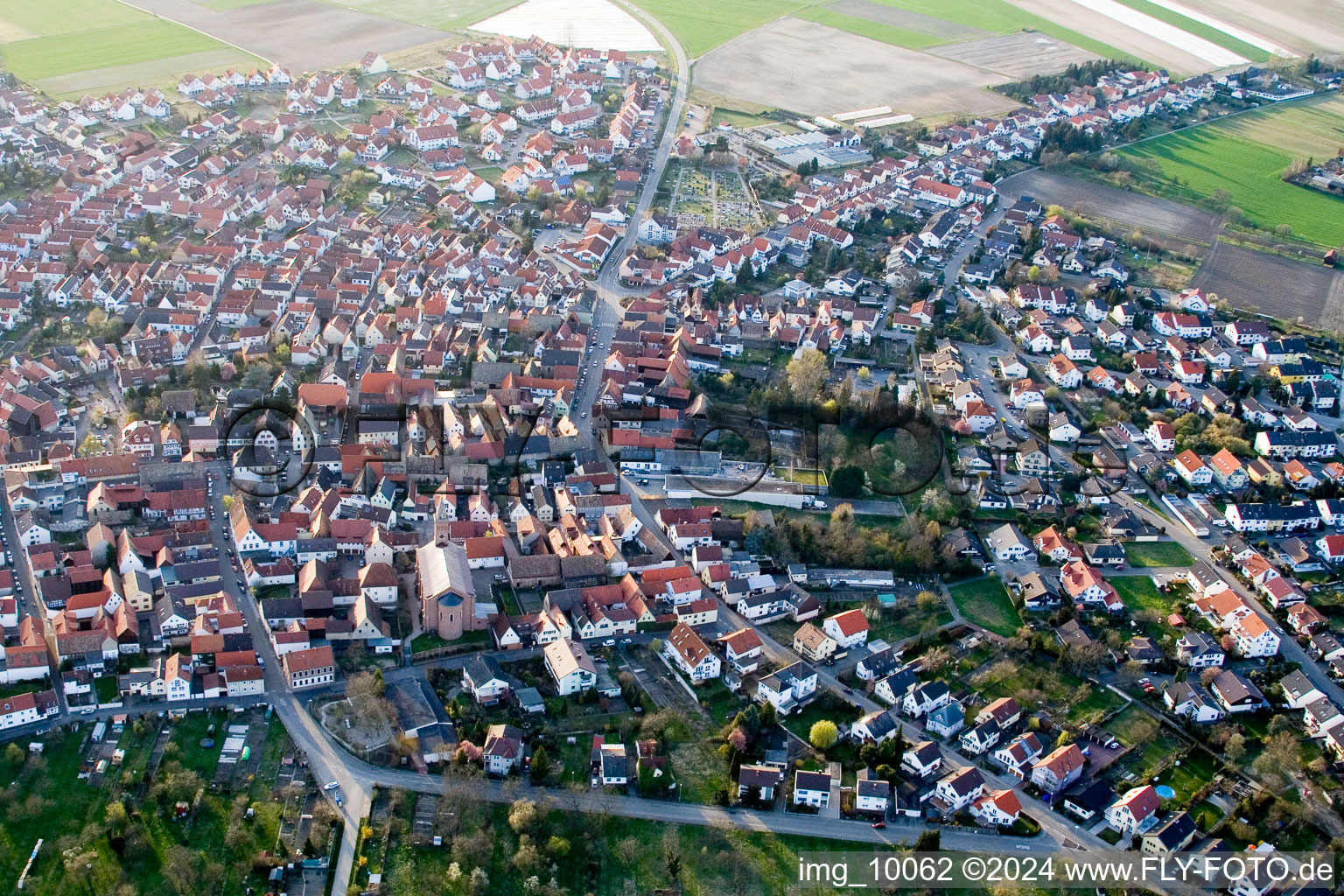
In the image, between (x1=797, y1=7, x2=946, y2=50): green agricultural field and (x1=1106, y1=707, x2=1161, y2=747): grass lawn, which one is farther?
(x1=797, y1=7, x2=946, y2=50): green agricultural field

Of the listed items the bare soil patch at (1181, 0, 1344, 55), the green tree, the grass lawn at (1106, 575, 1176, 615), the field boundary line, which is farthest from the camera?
the bare soil patch at (1181, 0, 1344, 55)

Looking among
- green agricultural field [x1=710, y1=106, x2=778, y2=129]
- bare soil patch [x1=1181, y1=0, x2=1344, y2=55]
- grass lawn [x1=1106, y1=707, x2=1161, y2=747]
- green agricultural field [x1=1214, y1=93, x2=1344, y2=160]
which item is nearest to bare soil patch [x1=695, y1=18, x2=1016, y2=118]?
green agricultural field [x1=710, y1=106, x2=778, y2=129]

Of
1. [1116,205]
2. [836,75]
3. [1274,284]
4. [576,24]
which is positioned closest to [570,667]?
[1274,284]

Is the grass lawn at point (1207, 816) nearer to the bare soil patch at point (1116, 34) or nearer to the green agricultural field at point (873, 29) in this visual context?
the green agricultural field at point (873, 29)

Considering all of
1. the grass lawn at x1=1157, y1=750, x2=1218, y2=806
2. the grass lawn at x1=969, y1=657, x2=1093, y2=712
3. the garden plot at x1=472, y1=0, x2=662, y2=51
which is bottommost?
the grass lawn at x1=1157, y1=750, x2=1218, y2=806

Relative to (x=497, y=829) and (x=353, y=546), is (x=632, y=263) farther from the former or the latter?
(x=497, y=829)

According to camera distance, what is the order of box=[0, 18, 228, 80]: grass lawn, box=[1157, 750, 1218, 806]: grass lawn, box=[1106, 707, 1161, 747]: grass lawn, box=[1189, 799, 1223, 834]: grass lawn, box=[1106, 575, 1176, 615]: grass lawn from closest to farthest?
box=[1189, 799, 1223, 834]: grass lawn → box=[1157, 750, 1218, 806]: grass lawn → box=[1106, 707, 1161, 747]: grass lawn → box=[1106, 575, 1176, 615]: grass lawn → box=[0, 18, 228, 80]: grass lawn

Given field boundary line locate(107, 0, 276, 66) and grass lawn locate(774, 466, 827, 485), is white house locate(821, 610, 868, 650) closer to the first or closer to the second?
grass lawn locate(774, 466, 827, 485)

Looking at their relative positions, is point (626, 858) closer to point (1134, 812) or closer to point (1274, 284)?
point (1134, 812)
